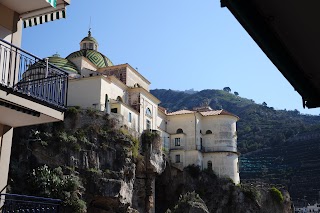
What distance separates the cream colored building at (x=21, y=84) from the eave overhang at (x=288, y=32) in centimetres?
784

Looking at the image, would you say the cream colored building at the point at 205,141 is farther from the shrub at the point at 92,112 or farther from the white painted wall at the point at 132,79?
the shrub at the point at 92,112

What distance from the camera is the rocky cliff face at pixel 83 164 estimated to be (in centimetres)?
4381

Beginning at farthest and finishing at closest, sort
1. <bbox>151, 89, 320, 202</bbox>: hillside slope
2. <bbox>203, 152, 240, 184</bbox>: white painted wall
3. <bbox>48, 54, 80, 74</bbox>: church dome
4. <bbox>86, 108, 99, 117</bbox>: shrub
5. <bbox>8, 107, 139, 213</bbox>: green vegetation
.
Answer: <bbox>151, 89, 320, 202</bbox>: hillside slope → <bbox>203, 152, 240, 184</bbox>: white painted wall → <bbox>48, 54, 80, 74</bbox>: church dome → <bbox>86, 108, 99, 117</bbox>: shrub → <bbox>8, 107, 139, 213</bbox>: green vegetation

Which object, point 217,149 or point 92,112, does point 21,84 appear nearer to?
point 92,112

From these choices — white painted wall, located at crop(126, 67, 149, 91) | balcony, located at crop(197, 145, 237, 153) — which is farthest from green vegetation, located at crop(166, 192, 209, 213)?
white painted wall, located at crop(126, 67, 149, 91)

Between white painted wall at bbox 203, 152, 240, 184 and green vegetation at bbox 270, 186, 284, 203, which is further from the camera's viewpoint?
green vegetation at bbox 270, 186, 284, 203

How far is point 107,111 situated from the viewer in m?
53.6

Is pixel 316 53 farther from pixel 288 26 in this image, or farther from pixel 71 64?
pixel 71 64

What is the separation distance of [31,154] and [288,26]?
146ft

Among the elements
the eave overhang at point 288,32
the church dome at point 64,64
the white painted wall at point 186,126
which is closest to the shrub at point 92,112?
the church dome at point 64,64

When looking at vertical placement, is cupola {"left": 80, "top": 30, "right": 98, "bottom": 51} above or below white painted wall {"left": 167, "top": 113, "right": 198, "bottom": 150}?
above

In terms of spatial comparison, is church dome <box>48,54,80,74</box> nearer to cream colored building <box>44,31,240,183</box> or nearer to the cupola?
cream colored building <box>44,31,240,183</box>

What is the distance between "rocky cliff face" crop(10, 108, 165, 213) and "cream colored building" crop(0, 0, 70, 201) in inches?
1232

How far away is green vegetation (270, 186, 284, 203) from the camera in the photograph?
230ft
